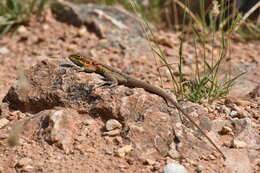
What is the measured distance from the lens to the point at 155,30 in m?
6.64

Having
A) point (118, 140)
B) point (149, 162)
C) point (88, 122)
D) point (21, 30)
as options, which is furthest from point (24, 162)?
point (21, 30)

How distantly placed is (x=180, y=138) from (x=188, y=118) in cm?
17

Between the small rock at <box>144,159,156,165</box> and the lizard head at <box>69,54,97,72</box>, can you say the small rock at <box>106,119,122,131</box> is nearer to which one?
the small rock at <box>144,159,156,165</box>

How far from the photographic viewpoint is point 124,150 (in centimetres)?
323

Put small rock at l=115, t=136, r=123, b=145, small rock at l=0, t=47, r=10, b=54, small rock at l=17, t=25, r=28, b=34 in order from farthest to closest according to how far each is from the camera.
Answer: small rock at l=17, t=25, r=28, b=34 < small rock at l=0, t=47, r=10, b=54 < small rock at l=115, t=136, r=123, b=145

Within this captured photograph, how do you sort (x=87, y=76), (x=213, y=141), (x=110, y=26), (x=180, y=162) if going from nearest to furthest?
(x=180, y=162) < (x=213, y=141) < (x=87, y=76) < (x=110, y=26)

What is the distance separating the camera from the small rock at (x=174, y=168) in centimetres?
304

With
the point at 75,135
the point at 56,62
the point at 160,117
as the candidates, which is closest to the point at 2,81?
the point at 56,62

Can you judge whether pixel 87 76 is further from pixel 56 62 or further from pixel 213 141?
pixel 213 141

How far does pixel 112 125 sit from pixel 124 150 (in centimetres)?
25

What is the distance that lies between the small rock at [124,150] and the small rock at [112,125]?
0.21m

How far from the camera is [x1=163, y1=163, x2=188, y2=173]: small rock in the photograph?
3.04 meters

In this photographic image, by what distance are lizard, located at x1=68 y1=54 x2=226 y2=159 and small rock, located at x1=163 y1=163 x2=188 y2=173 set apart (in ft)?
0.96

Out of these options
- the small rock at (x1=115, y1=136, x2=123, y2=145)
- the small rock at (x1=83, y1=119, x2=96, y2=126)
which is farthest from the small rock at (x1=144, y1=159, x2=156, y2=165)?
the small rock at (x1=83, y1=119, x2=96, y2=126)
